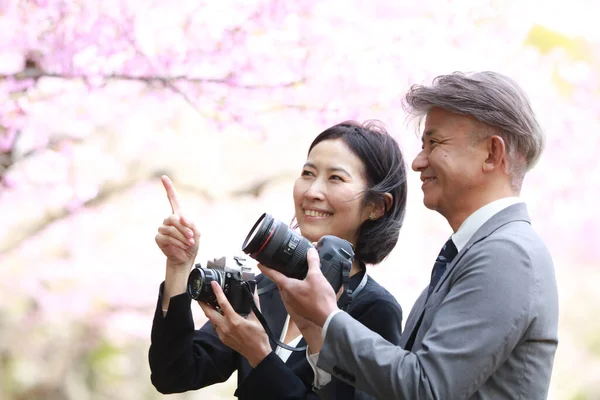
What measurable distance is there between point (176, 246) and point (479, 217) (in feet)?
1.89

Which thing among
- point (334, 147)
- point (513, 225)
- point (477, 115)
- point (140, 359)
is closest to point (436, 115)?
point (477, 115)

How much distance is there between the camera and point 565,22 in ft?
9.36

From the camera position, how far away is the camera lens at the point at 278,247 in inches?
46.0

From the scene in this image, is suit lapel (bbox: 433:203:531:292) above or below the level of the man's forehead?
below

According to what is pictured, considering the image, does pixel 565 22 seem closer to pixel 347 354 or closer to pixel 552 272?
pixel 552 272

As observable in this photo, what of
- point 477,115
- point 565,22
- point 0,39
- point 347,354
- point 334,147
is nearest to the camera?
point 347,354

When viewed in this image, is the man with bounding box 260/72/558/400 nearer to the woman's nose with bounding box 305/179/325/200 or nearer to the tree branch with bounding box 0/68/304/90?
the woman's nose with bounding box 305/179/325/200

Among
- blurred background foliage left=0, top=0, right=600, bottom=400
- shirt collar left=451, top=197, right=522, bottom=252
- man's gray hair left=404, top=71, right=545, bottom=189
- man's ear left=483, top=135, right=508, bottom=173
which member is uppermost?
man's gray hair left=404, top=71, right=545, bottom=189

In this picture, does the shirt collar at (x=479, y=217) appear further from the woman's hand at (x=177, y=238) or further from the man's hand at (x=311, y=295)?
the woman's hand at (x=177, y=238)

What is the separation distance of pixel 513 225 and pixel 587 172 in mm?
1961

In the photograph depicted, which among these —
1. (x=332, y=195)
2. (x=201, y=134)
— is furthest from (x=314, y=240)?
(x=201, y=134)

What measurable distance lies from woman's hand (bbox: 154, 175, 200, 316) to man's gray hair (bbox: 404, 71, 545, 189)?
499 millimetres

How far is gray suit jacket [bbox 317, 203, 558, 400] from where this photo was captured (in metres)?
0.95

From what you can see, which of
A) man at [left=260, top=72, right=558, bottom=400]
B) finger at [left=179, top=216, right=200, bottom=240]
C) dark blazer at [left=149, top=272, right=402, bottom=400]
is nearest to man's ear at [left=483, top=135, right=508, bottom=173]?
man at [left=260, top=72, right=558, bottom=400]
